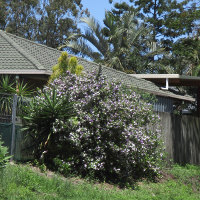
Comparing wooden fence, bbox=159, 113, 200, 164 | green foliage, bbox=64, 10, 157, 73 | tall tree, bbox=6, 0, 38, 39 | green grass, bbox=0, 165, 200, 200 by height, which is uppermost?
tall tree, bbox=6, 0, 38, 39

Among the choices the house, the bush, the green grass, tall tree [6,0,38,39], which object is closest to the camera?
the green grass

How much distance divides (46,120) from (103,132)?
4.86 ft

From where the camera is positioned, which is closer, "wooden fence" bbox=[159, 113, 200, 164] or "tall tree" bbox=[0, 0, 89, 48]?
"wooden fence" bbox=[159, 113, 200, 164]

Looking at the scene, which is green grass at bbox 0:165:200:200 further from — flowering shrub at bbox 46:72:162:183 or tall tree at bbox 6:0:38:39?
tall tree at bbox 6:0:38:39

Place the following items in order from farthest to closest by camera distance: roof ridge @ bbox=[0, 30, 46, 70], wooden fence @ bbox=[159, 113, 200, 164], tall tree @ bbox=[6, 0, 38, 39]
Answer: tall tree @ bbox=[6, 0, 38, 39] → wooden fence @ bbox=[159, 113, 200, 164] → roof ridge @ bbox=[0, 30, 46, 70]

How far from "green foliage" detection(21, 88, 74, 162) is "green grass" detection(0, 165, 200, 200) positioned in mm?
1092

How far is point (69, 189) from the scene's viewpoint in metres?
8.02

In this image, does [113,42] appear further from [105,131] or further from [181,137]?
[105,131]

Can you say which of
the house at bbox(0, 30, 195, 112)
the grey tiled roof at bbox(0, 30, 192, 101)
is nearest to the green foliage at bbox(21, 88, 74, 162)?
the house at bbox(0, 30, 195, 112)

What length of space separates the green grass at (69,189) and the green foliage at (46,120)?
1092 millimetres

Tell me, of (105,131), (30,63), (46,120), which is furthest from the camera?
(30,63)

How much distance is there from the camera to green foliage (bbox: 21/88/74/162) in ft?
32.4

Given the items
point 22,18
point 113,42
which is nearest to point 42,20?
point 22,18

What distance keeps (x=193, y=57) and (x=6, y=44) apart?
1665cm
